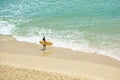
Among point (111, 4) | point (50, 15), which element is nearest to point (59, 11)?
point (50, 15)

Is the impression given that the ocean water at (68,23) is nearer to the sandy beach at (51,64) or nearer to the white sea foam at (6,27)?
the white sea foam at (6,27)

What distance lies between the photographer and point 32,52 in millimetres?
20938

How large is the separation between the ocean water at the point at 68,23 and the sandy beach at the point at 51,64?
38.8 inches

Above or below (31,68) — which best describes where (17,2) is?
above

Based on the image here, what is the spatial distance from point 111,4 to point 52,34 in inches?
377

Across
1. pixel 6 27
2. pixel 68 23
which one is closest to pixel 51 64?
pixel 68 23

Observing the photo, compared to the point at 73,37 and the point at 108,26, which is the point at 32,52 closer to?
the point at 73,37

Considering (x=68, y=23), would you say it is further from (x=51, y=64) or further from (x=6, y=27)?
(x=51, y=64)

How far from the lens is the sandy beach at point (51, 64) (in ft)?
53.1

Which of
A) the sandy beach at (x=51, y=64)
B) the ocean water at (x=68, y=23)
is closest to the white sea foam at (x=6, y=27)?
the ocean water at (x=68, y=23)

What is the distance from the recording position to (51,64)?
1838 cm

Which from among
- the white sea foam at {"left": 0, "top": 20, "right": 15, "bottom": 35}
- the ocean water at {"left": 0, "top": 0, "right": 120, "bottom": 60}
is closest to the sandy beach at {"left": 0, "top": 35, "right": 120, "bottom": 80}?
the ocean water at {"left": 0, "top": 0, "right": 120, "bottom": 60}

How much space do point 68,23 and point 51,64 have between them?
29.7 ft

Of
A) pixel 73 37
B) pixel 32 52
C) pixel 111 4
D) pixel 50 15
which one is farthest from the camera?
pixel 111 4
